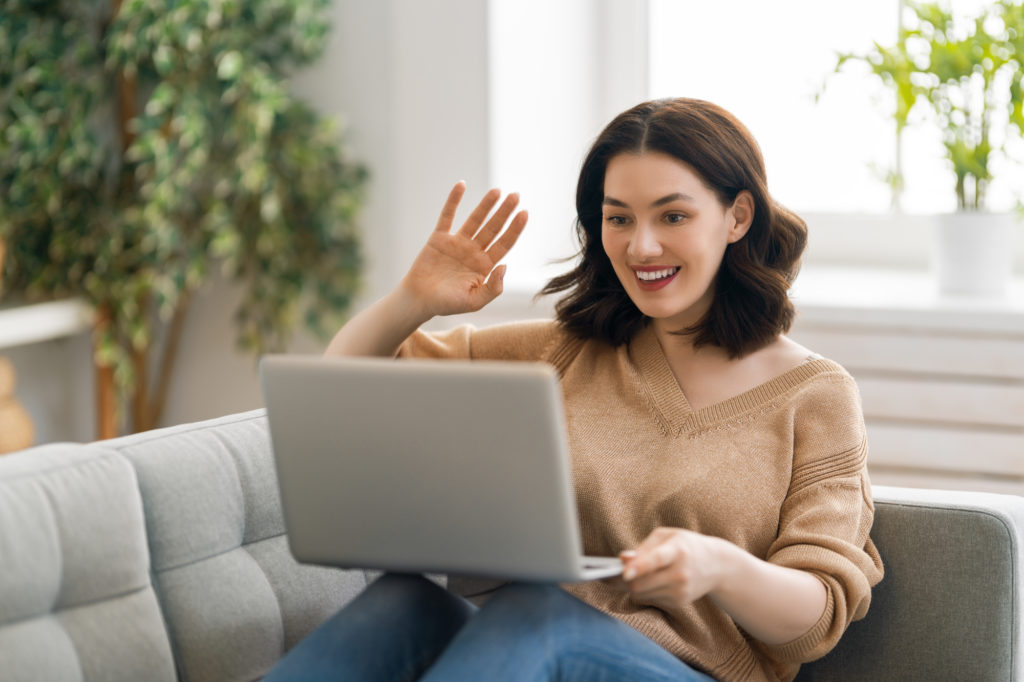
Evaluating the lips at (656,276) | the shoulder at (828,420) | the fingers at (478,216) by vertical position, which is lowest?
the shoulder at (828,420)

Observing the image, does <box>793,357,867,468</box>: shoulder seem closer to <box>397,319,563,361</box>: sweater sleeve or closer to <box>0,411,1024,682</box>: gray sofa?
<box>0,411,1024,682</box>: gray sofa

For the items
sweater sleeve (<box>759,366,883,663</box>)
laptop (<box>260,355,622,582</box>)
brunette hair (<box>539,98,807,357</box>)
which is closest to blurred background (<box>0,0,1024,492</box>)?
brunette hair (<box>539,98,807,357</box>)

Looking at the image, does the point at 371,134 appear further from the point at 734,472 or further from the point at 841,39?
the point at 734,472

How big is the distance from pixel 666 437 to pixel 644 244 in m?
0.24

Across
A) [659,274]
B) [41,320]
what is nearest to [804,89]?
[659,274]

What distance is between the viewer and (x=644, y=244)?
139 centimetres

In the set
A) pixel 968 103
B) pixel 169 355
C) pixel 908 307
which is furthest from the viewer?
pixel 169 355

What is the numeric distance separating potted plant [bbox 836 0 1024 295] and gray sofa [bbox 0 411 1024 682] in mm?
1067

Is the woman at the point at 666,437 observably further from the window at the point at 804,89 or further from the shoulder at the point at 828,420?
the window at the point at 804,89

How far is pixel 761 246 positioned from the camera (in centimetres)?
147

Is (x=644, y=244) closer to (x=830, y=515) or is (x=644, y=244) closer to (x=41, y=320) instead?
(x=830, y=515)

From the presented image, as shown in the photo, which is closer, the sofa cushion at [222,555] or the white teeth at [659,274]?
the sofa cushion at [222,555]

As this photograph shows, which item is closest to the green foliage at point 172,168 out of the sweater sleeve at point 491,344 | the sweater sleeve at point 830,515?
the sweater sleeve at point 491,344

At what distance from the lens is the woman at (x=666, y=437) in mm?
1156
